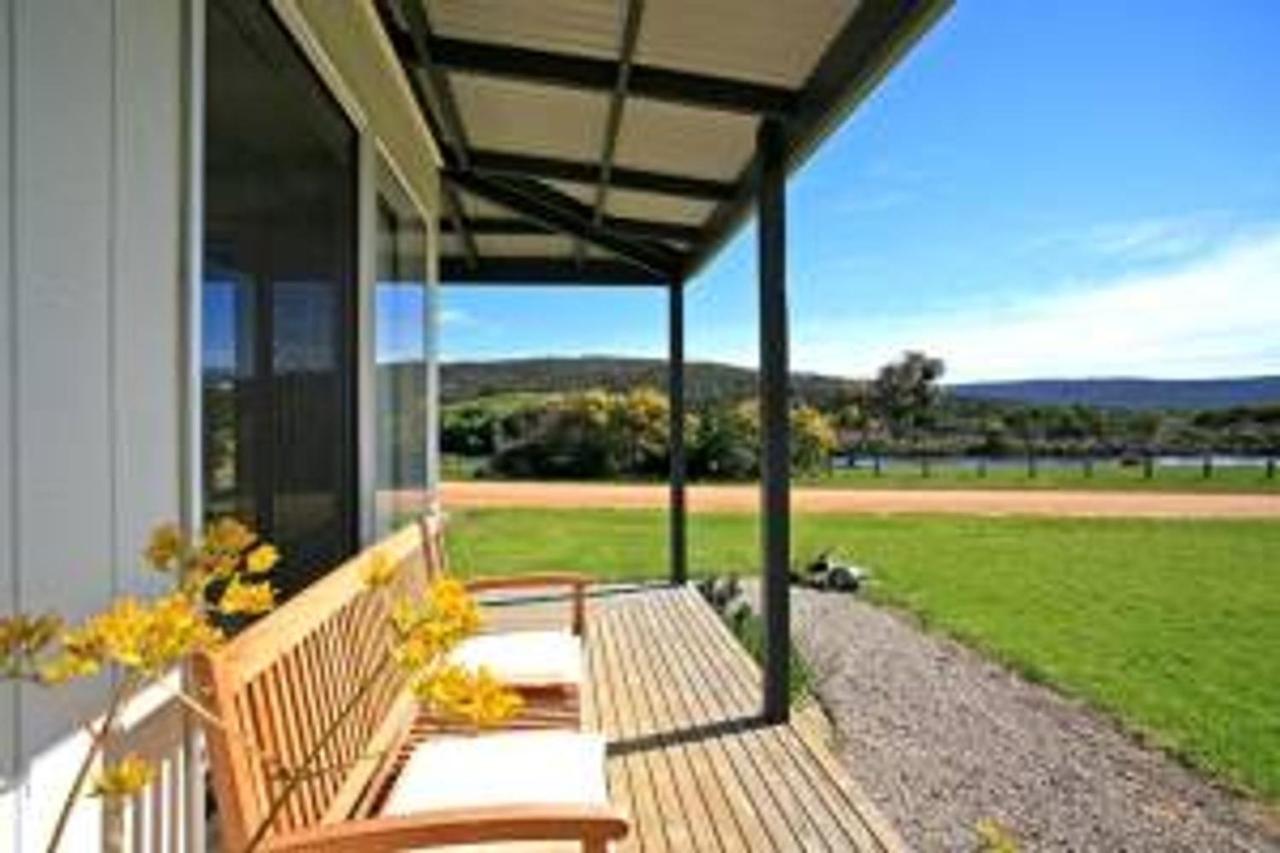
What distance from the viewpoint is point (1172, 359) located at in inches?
2159

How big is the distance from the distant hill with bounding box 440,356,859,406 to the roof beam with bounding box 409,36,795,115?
2156 centimetres

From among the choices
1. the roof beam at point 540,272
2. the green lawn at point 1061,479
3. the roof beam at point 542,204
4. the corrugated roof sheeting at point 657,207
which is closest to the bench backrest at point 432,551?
the corrugated roof sheeting at point 657,207

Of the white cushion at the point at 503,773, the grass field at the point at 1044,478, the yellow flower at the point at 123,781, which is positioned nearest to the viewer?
the yellow flower at the point at 123,781

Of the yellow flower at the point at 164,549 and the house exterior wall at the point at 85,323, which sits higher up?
the house exterior wall at the point at 85,323

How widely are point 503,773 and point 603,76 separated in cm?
340

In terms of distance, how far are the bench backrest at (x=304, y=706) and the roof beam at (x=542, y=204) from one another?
4.56 meters

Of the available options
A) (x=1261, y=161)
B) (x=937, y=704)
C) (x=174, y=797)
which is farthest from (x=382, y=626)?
(x=1261, y=161)

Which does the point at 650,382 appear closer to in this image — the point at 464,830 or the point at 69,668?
the point at 464,830

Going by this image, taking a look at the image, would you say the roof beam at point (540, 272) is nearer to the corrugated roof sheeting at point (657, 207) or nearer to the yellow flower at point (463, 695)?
the corrugated roof sheeting at point (657, 207)

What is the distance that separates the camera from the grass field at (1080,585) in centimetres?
702

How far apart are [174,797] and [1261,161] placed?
44879mm

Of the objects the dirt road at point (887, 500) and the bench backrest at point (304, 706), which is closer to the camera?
the bench backrest at point (304, 706)

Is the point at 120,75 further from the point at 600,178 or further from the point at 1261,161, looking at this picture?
the point at 1261,161

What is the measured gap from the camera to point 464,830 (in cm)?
219
